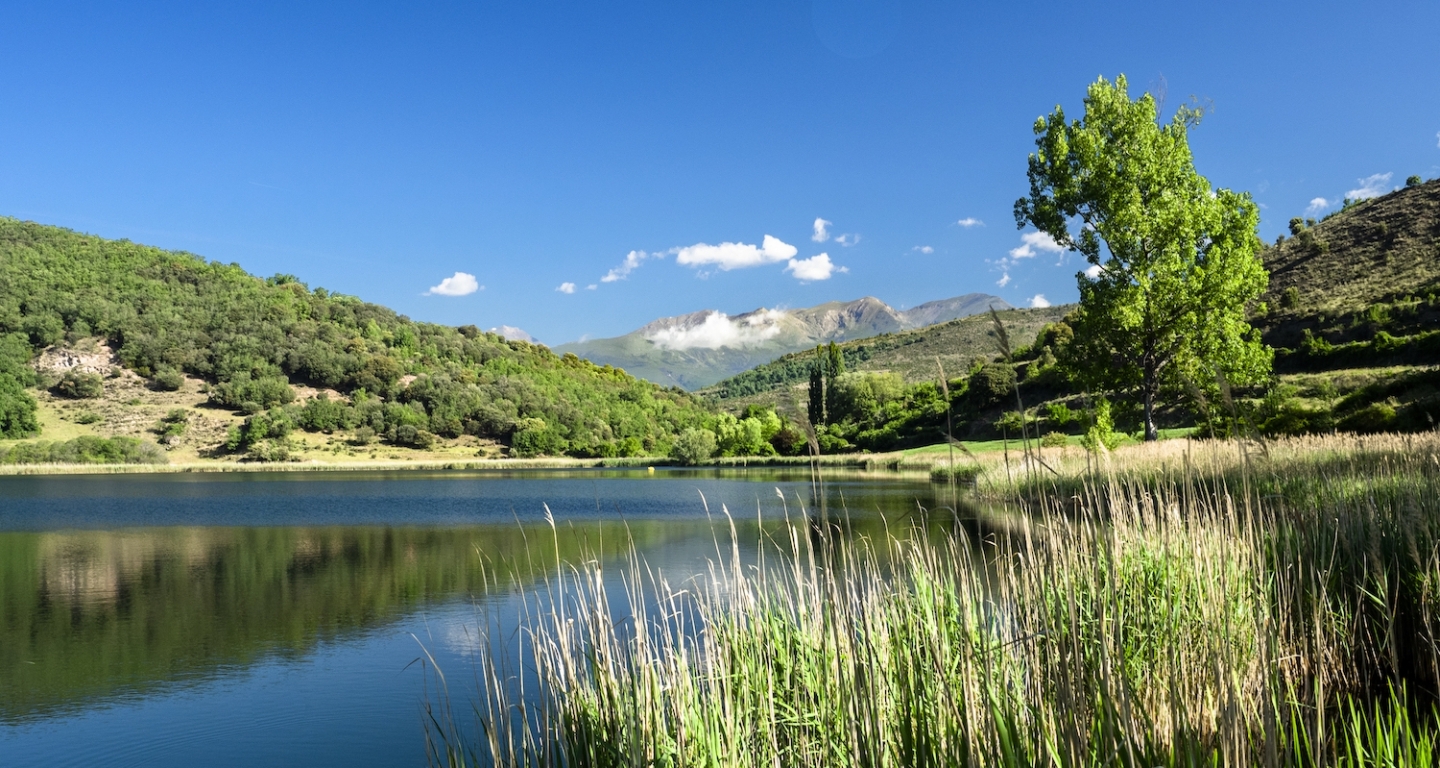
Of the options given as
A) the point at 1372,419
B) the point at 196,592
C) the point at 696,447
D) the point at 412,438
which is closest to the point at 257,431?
the point at 412,438

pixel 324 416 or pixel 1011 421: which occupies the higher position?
pixel 324 416

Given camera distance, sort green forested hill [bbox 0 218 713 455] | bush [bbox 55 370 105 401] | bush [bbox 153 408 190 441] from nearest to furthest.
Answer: bush [bbox 153 408 190 441] < bush [bbox 55 370 105 401] < green forested hill [bbox 0 218 713 455]

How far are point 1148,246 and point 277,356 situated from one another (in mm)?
77559

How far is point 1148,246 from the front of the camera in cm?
1975

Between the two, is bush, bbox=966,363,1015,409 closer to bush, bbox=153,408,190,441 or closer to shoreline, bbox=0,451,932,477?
shoreline, bbox=0,451,932,477

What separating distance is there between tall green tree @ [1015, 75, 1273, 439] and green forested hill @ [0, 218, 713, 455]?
6279 centimetres

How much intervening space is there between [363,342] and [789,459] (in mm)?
52313

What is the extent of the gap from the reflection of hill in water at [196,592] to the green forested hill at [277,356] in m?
53.0

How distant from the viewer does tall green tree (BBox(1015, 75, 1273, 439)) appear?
1894 cm

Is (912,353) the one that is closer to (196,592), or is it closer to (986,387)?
(986,387)

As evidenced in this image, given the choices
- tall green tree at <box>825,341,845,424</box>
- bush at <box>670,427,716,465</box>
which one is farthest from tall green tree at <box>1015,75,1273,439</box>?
bush at <box>670,427,716,465</box>

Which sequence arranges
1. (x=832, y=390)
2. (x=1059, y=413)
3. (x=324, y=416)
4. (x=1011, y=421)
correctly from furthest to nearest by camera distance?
(x=324, y=416) → (x=832, y=390) → (x=1059, y=413) → (x=1011, y=421)

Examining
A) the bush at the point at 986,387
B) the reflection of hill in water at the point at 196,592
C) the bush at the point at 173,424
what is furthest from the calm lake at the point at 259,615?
the bush at the point at 173,424

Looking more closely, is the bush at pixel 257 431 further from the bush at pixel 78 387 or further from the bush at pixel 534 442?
the bush at pixel 534 442
